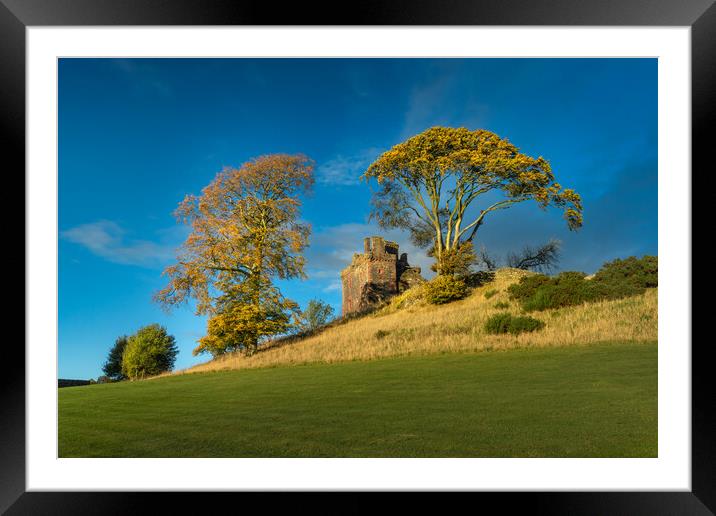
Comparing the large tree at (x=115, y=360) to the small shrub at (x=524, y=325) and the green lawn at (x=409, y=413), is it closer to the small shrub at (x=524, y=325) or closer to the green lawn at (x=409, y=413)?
the green lawn at (x=409, y=413)

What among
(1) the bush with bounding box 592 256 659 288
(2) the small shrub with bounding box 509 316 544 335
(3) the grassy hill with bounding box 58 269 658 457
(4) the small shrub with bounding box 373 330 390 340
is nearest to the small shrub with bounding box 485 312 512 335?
(2) the small shrub with bounding box 509 316 544 335

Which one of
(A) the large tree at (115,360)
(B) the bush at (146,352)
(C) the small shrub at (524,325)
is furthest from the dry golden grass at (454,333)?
(A) the large tree at (115,360)

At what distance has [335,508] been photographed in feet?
10.2

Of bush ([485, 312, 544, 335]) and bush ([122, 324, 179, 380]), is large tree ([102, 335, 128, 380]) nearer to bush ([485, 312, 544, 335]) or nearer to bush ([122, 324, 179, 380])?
bush ([122, 324, 179, 380])

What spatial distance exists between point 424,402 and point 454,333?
515 cm

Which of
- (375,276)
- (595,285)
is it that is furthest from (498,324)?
(375,276)

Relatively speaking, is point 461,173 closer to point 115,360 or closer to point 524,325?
point 524,325

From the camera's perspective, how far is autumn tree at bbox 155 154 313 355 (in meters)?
11.6

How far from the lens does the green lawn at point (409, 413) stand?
3.53 meters

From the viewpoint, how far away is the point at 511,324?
9148mm

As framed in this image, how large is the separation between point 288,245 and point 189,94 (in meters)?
4.92
